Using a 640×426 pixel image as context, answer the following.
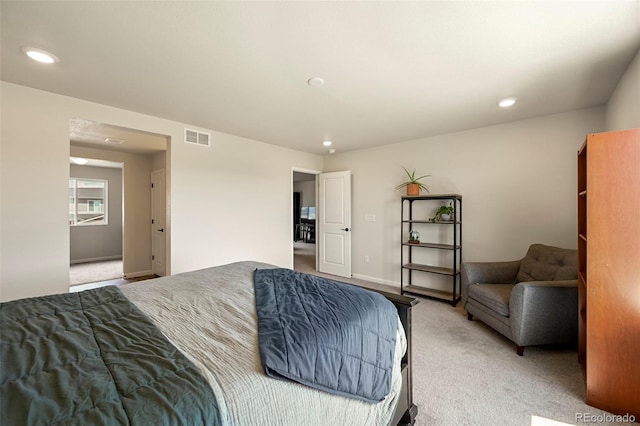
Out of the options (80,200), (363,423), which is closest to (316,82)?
(363,423)

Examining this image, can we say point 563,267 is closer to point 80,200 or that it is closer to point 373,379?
point 373,379

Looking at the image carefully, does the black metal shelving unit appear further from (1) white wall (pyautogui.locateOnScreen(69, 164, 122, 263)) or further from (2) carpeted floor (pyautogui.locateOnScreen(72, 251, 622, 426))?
(1) white wall (pyautogui.locateOnScreen(69, 164, 122, 263))

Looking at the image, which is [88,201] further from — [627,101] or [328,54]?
[627,101]

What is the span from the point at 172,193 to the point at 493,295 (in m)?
3.82

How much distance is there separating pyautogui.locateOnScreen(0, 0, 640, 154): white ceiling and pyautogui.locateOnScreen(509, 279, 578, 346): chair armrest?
5.92 ft

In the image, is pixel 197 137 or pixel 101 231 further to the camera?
pixel 101 231

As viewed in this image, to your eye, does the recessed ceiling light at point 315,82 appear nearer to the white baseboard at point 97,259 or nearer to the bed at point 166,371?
the bed at point 166,371

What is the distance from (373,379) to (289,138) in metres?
3.64

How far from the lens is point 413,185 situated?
4.01 m

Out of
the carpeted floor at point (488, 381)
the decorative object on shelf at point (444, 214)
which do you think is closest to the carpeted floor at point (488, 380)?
the carpeted floor at point (488, 381)

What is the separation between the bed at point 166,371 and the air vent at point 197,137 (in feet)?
8.23

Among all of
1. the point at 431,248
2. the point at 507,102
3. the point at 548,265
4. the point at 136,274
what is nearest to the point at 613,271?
the point at 548,265

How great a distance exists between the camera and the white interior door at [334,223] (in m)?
5.07

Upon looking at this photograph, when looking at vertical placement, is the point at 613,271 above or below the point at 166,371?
above
